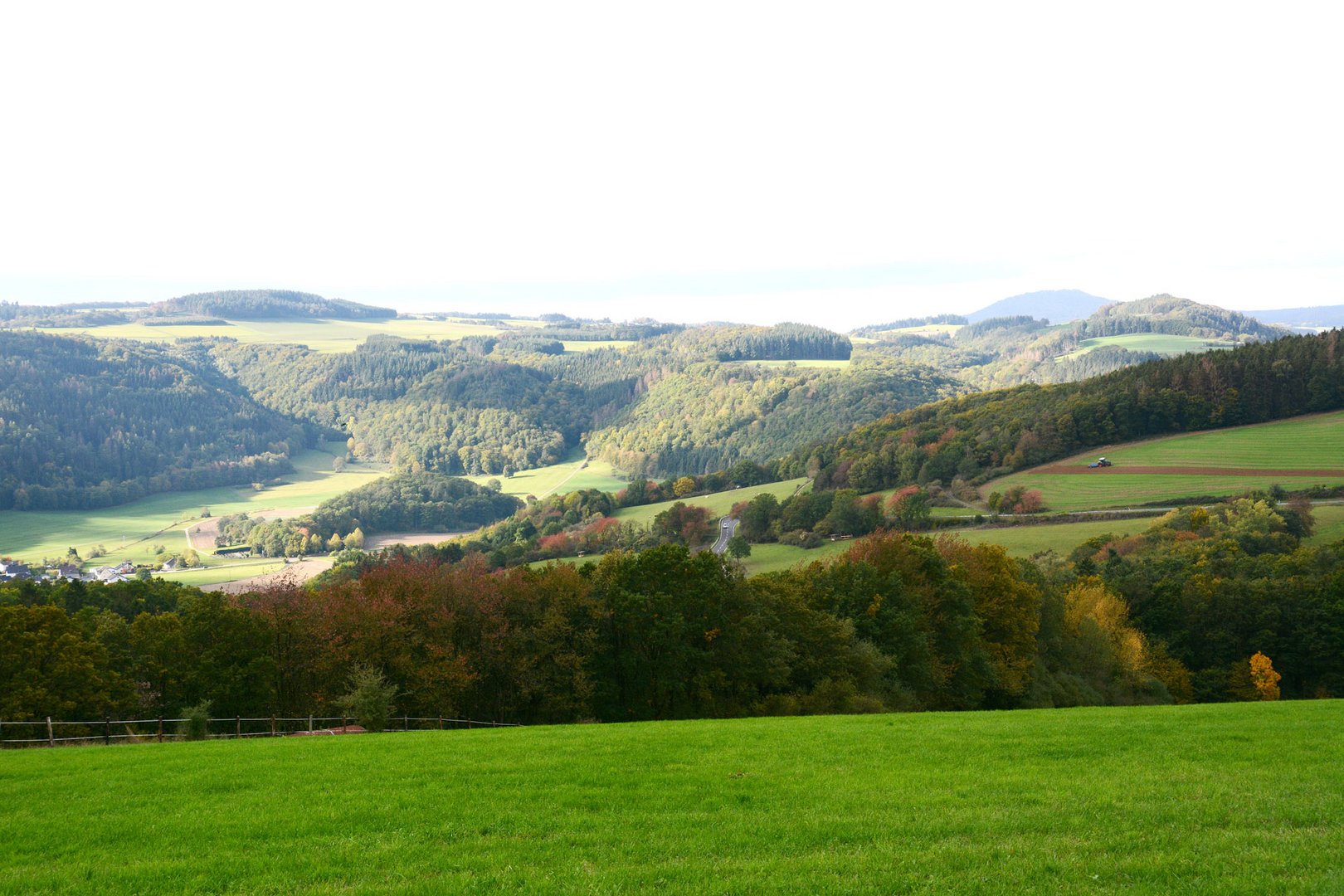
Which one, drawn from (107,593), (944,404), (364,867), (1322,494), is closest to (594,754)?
(364,867)

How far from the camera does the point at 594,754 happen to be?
17.9 meters

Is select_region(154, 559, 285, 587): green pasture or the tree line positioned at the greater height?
the tree line

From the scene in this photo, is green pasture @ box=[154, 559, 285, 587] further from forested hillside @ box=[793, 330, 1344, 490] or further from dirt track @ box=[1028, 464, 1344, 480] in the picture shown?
dirt track @ box=[1028, 464, 1344, 480]

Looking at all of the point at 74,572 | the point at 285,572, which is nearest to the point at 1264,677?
the point at 285,572

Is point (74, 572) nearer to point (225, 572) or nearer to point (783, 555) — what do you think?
point (225, 572)

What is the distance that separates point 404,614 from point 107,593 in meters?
35.6

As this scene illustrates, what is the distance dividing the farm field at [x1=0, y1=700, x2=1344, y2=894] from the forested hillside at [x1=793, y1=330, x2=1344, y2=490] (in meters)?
88.3

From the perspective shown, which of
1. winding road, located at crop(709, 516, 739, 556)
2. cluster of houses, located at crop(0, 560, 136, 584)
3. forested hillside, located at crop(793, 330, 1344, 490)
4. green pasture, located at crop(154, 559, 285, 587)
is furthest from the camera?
green pasture, located at crop(154, 559, 285, 587)

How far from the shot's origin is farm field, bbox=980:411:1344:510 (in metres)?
83.6

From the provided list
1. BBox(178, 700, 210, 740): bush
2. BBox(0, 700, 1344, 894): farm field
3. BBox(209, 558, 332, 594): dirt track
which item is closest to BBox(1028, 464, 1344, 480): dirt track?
BBox(0, 700, 1344, 894): farm field

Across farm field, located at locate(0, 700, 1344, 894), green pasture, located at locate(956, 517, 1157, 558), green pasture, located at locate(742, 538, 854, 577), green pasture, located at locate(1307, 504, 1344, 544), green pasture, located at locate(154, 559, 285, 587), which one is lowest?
green pasture, located at locate(154, 559, 285, 587)

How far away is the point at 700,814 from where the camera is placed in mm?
13203

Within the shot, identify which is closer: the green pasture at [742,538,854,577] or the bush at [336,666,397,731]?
the bush at [336,666,397,731]

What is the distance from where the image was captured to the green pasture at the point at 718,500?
392 ft
